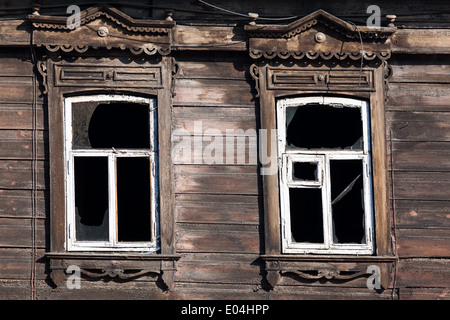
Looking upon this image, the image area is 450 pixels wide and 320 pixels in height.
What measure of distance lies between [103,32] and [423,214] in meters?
3.03

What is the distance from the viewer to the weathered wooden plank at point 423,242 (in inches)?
244

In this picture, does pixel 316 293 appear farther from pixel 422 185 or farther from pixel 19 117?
pixel 19 117

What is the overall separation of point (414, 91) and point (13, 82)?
3.35 m

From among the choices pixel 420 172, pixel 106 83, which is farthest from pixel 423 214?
pixel 106 83

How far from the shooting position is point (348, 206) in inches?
246

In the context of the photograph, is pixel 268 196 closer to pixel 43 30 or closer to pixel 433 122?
pixel 433 122

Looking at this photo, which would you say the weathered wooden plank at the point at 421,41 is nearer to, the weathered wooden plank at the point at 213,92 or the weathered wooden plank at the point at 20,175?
the weathered wooden plank at the point at 213,92

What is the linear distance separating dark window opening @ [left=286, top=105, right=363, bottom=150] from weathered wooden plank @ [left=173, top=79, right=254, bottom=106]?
0.39 meters

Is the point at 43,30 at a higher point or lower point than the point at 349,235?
higher

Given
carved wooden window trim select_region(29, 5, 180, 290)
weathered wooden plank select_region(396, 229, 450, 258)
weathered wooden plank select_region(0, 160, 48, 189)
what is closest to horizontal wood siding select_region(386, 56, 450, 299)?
weathered wooden plank select_region(396, 229, 450, 258)

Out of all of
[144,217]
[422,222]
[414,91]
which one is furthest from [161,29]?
[422,222]

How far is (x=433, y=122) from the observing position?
20.6 ft

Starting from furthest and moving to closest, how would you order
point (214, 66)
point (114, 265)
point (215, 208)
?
point (214, 66) → point (215, 208) → point (114, 265)

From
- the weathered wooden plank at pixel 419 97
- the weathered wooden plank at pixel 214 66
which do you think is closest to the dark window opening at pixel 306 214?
the weathered wooden plank at pixel 419 97
